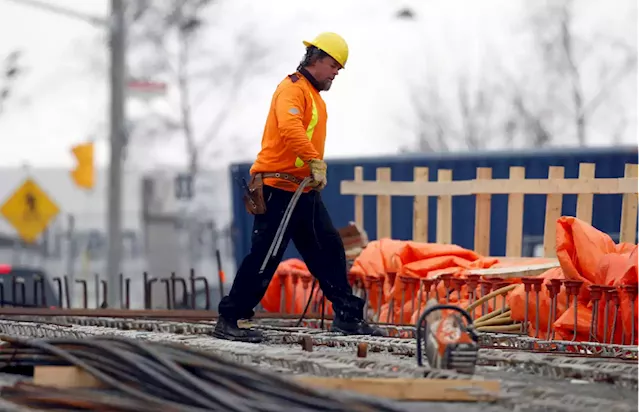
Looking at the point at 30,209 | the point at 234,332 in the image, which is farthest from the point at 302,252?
the point at 30,209

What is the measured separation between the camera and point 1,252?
4238 cm

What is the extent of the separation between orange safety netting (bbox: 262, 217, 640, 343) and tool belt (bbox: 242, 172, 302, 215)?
205cm

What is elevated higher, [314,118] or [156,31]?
[156,31]

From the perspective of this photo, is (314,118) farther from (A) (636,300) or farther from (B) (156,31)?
(B) (156,31)

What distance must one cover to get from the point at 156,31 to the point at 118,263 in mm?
22175

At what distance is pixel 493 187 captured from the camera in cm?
1274

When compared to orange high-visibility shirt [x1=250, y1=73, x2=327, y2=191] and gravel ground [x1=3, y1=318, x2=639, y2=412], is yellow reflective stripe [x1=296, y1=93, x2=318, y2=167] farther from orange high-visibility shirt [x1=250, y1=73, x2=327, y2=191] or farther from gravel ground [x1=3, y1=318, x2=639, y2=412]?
gravel ground [x1=3, y1=318, x2=639, y2=412]

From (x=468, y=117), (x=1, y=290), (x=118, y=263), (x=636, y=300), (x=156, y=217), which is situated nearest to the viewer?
(x=636, y=300)

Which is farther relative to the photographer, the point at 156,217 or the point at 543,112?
the point at 543,112

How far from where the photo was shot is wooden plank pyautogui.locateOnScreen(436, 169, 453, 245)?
13219mm

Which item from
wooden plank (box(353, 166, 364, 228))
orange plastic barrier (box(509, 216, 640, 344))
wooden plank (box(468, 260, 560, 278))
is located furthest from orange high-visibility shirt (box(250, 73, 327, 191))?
wooden plank (box(353, 166, 364, 228))

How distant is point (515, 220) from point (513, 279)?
11.1 ft

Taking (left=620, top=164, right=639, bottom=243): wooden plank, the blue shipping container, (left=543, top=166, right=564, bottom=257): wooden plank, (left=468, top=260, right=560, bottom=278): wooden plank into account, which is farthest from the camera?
the blue shipping container

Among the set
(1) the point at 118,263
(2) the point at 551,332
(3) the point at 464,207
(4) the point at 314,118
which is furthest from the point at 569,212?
(1) the point at 118,263
